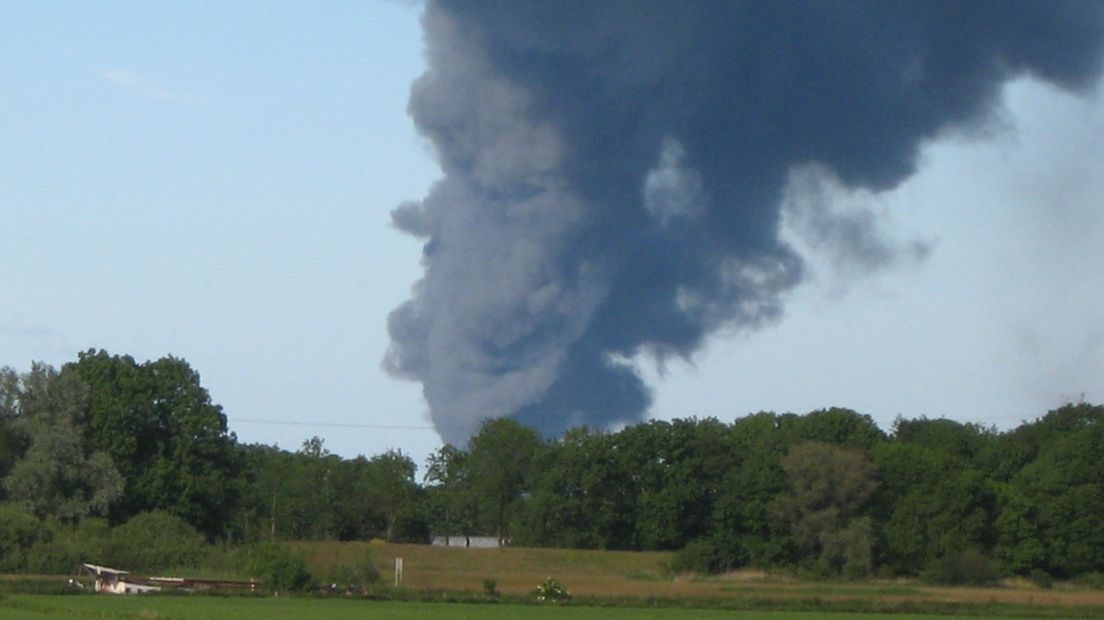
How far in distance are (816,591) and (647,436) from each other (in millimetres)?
35286

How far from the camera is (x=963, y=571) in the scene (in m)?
92.2

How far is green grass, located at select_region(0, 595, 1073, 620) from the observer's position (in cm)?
4678

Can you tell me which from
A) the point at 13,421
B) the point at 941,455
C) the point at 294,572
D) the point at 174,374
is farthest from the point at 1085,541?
the point at 13,421

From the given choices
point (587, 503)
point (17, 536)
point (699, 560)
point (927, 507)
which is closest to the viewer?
point (17, 536)

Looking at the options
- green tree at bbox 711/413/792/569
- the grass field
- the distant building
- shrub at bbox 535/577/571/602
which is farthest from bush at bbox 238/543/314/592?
the distant building

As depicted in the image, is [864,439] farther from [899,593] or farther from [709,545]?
[899,593]

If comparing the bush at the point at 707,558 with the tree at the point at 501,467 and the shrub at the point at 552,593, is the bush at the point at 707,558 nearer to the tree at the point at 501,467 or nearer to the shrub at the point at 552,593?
the shrub at the point at 552,593

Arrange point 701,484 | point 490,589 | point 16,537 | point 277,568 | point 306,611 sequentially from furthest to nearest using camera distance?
point 701,484
point 16,537
point 277,568
point 490,589
point 306,611

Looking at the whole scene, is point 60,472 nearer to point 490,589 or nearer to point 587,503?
point 490,589

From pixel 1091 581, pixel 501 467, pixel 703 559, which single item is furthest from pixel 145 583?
pixel 501 467

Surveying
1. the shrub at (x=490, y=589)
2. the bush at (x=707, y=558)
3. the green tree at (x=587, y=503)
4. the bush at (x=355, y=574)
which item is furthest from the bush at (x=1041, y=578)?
Answer: the bush at (x=355, y=574)

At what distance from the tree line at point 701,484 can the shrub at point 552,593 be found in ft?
81.9

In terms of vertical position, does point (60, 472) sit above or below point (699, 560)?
above

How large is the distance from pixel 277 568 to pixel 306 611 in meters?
20.0
